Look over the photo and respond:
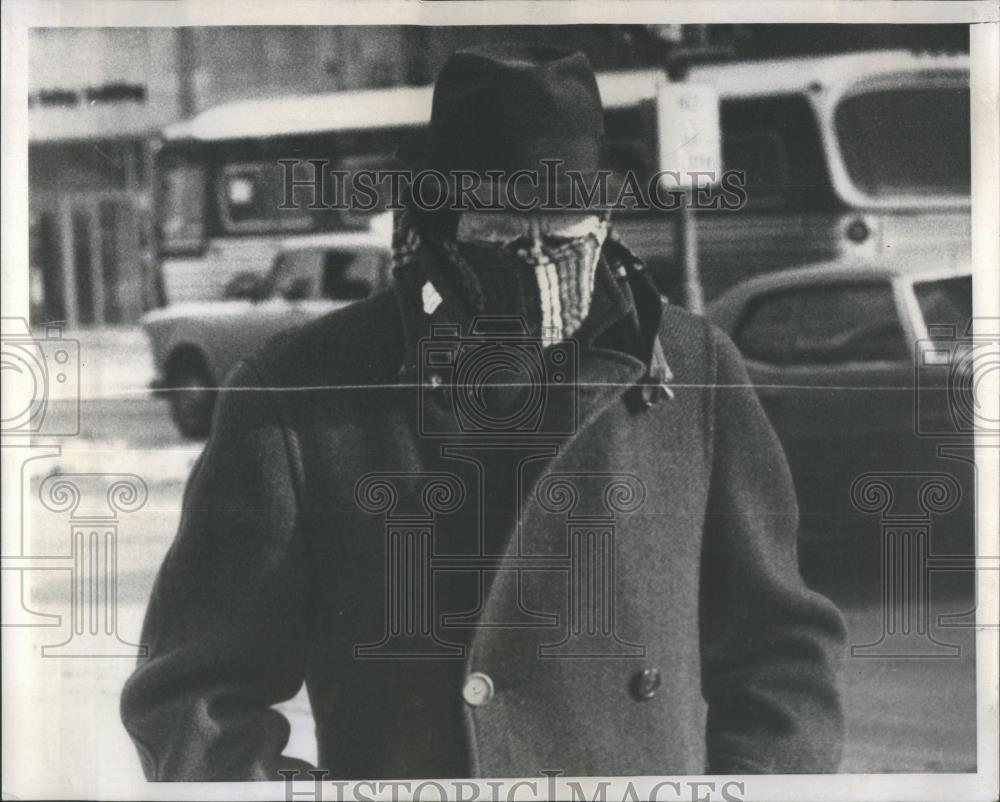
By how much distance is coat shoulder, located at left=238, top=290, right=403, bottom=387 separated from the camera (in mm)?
3346

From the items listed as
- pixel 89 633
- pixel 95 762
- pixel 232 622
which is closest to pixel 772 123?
pixel 232 622

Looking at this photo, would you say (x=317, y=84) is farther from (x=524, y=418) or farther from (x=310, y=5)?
(x=524, y=418)

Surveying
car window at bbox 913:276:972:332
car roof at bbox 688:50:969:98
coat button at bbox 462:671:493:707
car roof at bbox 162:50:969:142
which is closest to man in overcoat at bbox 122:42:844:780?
coat button at bbox 462:671:493:707

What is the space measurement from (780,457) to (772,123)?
3.24ft

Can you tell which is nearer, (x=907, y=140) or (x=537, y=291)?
(x=537, y=291)

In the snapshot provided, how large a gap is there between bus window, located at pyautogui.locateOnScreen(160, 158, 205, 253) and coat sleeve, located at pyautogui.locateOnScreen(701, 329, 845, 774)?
156 cm

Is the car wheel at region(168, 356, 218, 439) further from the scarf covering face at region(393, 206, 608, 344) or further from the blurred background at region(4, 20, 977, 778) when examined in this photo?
the scarf covering face at region(393, 206, 608, 344)

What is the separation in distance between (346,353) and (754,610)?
141 cm

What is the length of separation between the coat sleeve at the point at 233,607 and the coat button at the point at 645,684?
972 mm

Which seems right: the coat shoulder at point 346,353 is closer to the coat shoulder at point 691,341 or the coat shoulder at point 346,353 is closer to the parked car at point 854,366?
the coat shoulder at point 691,341

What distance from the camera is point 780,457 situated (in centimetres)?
338

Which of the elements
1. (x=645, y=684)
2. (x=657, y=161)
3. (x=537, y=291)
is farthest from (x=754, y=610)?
(x=657, y=161)

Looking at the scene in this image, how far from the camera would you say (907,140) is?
11.2 ft

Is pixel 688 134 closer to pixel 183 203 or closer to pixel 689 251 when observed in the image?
pixel 689 251
